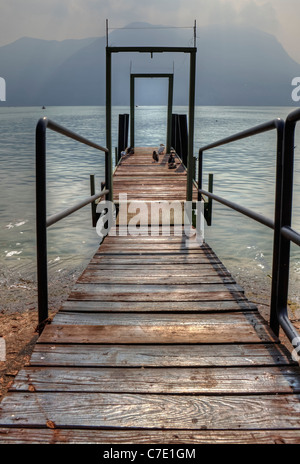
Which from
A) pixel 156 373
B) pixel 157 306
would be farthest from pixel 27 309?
pixel 156 373

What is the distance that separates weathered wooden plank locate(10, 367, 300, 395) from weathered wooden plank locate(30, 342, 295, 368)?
5 cm

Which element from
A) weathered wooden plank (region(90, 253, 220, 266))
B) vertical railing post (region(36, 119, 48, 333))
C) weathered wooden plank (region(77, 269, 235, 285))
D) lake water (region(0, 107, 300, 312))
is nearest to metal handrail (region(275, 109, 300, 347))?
weathered wooden plank (region(77, 269, 235, 285))

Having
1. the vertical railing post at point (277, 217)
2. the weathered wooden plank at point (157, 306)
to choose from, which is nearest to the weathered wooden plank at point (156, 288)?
the weathered wooden plank at point (157, 306)

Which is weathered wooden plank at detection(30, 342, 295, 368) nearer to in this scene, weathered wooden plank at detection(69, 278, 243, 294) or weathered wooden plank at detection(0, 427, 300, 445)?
Answer: weathered wooden plank at detection(0, 427, 300, 445)

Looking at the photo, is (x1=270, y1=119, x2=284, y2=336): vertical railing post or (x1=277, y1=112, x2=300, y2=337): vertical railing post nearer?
(x1=277, y1=112, x2=300, y2=337): vertical railing post

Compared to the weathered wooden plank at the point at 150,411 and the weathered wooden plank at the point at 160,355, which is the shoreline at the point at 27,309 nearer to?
the weathered wooden plank at the point at 160,355

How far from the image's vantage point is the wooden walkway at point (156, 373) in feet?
5.27

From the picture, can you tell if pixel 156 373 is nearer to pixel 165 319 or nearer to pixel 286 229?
pixel 165 319

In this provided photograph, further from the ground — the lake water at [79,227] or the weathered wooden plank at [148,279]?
the weathered wooden plank at [148,279]

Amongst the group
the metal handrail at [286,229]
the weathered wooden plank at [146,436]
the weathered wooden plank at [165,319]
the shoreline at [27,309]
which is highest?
the metal handrail at [286,229]

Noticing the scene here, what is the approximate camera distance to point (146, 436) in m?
1.56

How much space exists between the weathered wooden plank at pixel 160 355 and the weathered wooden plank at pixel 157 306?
20.2 inches

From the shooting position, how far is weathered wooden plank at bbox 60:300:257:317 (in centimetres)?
279

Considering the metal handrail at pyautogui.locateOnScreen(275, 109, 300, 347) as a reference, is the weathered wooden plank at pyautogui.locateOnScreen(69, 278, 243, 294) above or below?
below
